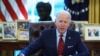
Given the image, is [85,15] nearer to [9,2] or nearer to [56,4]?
[56,4]

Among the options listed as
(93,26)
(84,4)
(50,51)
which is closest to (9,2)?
(84,4)

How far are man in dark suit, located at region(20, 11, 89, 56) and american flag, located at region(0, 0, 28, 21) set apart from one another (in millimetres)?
1860

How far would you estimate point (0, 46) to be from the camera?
3338mm

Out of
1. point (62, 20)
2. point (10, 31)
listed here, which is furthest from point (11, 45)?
point (62, 20)

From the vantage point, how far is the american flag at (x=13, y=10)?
A: 412cm

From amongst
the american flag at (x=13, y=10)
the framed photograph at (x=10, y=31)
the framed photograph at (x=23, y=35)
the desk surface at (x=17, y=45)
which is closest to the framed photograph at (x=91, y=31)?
the desk surface at (x=17, y=45)

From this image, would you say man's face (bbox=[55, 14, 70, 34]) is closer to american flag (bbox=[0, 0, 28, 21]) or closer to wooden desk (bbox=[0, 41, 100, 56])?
wooden desk (bbox=[0, 41, 100, 56])

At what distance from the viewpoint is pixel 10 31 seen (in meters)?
3.41

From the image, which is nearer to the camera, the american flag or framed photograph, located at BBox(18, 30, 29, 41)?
framed photograph, located at BBox(18, 30, 29, 41)

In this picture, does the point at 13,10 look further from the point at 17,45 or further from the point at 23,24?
the point at 17,45

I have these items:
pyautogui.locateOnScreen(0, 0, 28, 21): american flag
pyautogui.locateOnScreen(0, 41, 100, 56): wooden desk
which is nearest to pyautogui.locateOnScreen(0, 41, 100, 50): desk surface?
pyautogui.locateOnScreen(0, 41, 100, 56): wooden desk

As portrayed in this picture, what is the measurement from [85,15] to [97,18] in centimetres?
21

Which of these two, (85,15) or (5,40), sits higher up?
(85,15)

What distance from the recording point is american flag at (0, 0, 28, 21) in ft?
13.5
